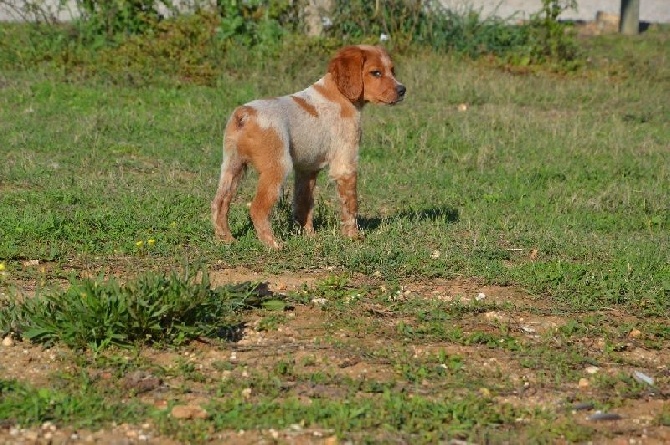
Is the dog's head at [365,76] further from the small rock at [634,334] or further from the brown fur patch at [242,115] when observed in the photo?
the small rock at [634,334]

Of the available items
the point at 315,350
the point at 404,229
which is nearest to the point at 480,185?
the point at 404,229

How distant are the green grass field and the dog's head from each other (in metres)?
0.95

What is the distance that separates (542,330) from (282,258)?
185 centimetres

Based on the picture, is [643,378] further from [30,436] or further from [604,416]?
[30,436]

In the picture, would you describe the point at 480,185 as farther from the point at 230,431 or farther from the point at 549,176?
the point at 230,431

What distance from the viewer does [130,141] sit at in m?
11.5

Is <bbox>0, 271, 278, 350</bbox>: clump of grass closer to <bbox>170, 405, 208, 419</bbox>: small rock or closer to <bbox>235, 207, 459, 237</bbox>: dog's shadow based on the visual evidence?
<bbox>170, 405, 208, 419</bbox>: small rock

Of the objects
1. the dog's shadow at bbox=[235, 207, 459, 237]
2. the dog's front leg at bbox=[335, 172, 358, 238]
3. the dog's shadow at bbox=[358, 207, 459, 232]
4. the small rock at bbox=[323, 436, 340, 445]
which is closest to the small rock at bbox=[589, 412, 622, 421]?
the small rock at bbox=[323, 436, 340, 445]

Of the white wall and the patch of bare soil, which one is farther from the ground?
the white wall

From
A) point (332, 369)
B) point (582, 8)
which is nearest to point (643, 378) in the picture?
point (332, 369)

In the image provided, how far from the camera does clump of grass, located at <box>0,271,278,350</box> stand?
5664mm

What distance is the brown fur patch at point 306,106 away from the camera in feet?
26.1

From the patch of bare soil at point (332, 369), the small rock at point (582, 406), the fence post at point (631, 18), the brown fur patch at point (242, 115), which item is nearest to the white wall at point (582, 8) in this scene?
the fence post at point (631, 18)

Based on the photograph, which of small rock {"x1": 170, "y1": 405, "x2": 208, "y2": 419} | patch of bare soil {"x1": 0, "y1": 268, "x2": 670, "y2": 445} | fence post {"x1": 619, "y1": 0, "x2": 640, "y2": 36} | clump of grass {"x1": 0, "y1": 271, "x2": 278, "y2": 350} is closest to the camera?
patch of bare soil {"x1": 0, "y1": 268, "x2": 670, "y2": 445}
